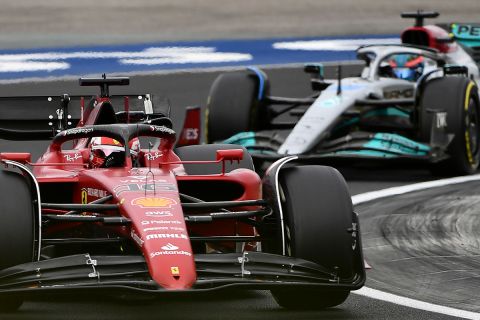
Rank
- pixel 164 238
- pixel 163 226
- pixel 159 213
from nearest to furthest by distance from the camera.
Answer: pixel 164 238
pixel 163 226
pixel 159 213

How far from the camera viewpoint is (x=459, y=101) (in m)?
16.0

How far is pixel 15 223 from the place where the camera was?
8438 mm

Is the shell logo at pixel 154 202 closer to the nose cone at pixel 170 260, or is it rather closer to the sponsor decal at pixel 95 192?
the nose cone at pixel 170 260

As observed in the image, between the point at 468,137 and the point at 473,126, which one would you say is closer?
the point at 468,137

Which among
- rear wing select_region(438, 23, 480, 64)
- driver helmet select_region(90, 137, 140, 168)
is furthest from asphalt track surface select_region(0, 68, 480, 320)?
rear wing select_region(438, 23, 480, 64)

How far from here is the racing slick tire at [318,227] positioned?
343 inches

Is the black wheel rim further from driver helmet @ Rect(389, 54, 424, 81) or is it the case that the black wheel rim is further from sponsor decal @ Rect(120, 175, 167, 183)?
sponsor decal @ Rect(120, 175, 167, 183)

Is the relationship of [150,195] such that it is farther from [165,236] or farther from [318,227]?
[318,227]

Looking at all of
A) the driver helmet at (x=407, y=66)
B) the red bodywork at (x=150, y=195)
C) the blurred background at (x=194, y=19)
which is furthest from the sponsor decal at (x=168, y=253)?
the blurred background at (x=194, y=19)

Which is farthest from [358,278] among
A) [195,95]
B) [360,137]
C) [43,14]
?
[43,14]

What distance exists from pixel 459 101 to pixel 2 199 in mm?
8304

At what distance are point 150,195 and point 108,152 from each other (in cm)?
147

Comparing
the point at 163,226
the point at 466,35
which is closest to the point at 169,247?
the point at 163,226

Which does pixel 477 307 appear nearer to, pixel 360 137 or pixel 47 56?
pixel 360 137
